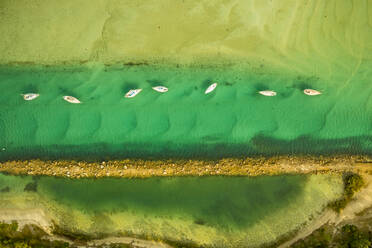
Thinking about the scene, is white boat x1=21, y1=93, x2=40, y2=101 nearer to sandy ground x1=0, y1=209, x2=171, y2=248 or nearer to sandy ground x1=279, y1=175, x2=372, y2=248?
sandy ground x1=0, y1=209, x2=171, y2=248

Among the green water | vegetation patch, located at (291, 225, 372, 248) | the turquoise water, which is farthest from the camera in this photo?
the turquoise water

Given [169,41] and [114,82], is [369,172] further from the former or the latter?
[114,82]

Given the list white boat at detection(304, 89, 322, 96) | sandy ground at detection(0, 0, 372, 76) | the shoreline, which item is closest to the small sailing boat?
sandy ground at detection(0, 0, 372, 76)

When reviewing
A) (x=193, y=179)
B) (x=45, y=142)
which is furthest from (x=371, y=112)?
(x=45, y=142)

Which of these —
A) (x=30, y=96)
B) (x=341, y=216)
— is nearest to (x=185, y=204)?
(x=341, y=216)

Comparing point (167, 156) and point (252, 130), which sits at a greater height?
point (252, 130)

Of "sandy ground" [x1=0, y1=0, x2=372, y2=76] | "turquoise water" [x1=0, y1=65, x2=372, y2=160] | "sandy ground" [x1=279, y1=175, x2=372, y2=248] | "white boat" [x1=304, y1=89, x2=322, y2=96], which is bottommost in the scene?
"sandy ground" [x1=279, y1=175, x2=372, y2=248]
